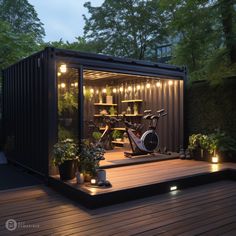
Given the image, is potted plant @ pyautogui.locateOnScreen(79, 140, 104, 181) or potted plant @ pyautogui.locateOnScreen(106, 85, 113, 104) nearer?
potted plant @ pyautogui.locateOnScreen(79, 140, 104, 181)

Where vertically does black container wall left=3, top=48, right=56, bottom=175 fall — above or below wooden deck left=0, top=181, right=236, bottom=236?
above

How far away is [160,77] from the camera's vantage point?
7500 millimetres

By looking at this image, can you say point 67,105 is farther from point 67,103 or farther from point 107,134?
point 107,134

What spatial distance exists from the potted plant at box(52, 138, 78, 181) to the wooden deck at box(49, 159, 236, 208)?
16 cm

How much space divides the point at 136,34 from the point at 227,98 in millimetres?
9021

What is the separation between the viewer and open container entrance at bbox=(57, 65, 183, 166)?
559cm

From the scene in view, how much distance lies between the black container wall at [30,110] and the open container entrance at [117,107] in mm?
275

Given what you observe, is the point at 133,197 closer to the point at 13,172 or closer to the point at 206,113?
the point at 13,172

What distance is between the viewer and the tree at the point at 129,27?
14852 millimetres

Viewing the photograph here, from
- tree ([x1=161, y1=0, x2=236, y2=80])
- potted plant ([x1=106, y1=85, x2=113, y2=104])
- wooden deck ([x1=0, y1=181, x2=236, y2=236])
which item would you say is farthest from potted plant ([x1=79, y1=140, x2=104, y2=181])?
potted plant ([x1=106, y1=85, x2=113, y2=104])

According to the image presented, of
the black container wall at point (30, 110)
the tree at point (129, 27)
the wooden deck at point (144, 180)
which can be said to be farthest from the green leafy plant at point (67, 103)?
the tree at point (129, 27)

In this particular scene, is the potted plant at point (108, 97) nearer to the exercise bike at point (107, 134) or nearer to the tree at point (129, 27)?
the exercise bike at point (107, 134)

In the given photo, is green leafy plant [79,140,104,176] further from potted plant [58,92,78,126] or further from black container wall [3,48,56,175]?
potted plant [58,92,78,126]

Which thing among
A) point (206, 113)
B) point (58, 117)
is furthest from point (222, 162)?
point (58, 117)
